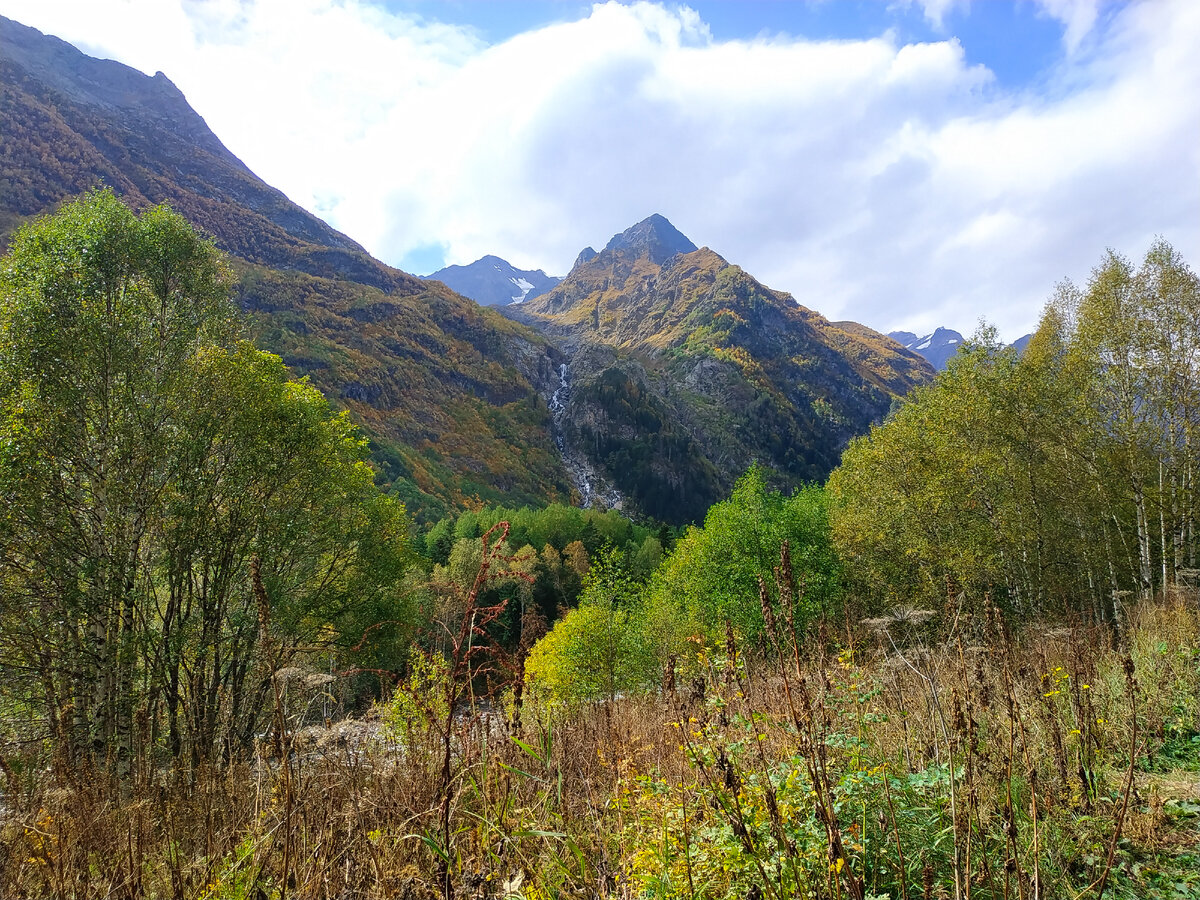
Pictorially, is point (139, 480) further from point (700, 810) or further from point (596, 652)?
point (596, 652)

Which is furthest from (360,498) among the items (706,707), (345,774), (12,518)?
(706,707)

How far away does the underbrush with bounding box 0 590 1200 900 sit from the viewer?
7.78ft

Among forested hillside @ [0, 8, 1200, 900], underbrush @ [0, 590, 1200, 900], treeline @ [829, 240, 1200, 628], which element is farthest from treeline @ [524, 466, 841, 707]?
underbrush @ [0, 590, 1200, 900]

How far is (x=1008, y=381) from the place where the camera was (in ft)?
64.8

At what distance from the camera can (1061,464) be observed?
788 inches

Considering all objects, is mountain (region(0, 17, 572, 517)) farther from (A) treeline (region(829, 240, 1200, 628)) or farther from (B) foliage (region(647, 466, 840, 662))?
(A) treeline (region(829, 240, 1200, 628))

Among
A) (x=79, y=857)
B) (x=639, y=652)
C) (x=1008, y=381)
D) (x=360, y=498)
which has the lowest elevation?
(x=639, y=652)

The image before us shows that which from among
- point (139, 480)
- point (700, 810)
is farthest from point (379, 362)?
point (700, 810)

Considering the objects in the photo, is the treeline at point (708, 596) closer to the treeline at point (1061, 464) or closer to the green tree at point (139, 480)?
the treeline at point (1061, 464)

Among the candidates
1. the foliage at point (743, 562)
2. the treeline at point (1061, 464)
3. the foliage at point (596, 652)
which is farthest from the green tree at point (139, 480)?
the treeline at point (1061, 464)

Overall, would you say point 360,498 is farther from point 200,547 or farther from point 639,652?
point 639,652

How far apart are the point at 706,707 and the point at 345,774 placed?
2652 mm

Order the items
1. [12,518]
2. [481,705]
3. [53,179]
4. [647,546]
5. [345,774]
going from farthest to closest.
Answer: [53,179] < [647,546] < [12,518] < [481,705] < [345,774]

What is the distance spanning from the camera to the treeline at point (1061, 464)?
57.8 ft
